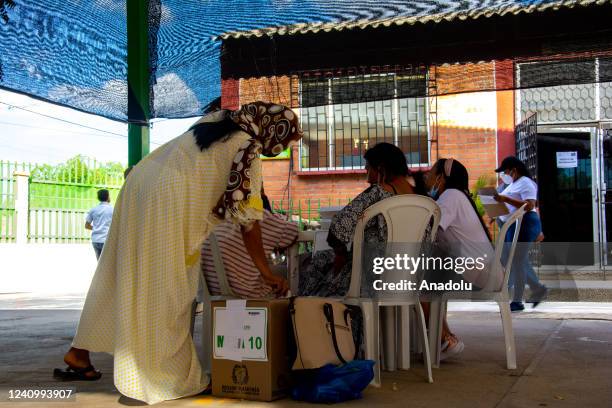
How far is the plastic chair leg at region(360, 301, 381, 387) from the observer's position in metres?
4.28

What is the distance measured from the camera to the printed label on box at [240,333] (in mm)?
3844

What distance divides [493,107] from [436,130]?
102 centimetres

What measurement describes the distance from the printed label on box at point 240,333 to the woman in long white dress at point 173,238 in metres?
0.15

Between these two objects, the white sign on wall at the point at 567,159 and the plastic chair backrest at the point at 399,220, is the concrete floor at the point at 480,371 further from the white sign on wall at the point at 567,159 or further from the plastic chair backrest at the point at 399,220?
the white sign on wall at the point at 567,159

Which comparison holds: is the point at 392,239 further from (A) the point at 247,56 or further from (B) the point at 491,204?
(B) the point at 491,204

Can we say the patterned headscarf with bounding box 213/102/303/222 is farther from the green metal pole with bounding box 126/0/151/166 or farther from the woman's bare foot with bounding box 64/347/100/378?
the green metal pole with bounding box 126/0/151/166

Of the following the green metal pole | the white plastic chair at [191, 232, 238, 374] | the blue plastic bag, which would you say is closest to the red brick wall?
the green metal pole

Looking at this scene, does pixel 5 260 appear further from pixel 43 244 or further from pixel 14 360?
pixel 14 360

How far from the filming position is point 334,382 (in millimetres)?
3797

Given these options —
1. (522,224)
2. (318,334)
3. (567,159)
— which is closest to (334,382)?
(318,334)

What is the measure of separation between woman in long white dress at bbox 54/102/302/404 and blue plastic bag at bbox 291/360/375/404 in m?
0.51

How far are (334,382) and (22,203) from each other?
1201cm

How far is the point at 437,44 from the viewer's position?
616cm

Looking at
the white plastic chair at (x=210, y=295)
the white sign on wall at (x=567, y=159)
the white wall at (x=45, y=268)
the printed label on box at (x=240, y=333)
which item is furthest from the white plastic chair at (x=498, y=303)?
the white wall at (x=45, y=268)
